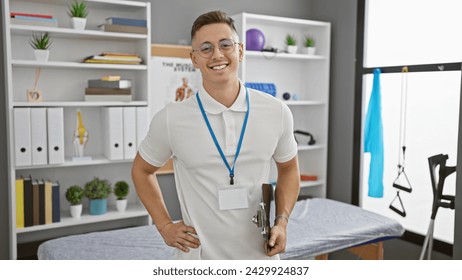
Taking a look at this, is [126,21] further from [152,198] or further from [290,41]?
[152,198]

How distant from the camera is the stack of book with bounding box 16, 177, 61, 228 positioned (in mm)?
2785

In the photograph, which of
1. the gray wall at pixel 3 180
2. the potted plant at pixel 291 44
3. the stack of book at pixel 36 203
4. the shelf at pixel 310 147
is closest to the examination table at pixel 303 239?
the stack of book at pixel 36 203

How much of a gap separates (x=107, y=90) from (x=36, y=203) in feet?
2.66

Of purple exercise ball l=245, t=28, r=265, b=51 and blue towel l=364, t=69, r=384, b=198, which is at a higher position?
purple exercise ball l=245, t=28, r=265, b=51

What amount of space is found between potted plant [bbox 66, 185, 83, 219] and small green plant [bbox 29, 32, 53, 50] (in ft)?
2.90

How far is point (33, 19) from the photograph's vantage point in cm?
272

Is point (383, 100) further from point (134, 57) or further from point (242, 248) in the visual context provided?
point (242, 248)

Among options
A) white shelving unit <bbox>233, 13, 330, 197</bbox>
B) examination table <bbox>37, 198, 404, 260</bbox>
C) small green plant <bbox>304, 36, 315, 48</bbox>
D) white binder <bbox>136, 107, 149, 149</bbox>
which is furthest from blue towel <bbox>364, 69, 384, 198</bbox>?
white binder <bbox>136, 107, 149, 149</bbox>

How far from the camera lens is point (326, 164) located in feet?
12.9

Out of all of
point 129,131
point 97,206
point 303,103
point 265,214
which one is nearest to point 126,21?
point 129,131

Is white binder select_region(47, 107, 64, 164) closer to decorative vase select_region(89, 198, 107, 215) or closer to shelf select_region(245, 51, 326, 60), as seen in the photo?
decorative vase select_region(89, 198, 107, 215)

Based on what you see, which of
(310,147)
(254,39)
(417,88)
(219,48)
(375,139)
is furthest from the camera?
(310,147)

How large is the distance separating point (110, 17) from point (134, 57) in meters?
0.32
